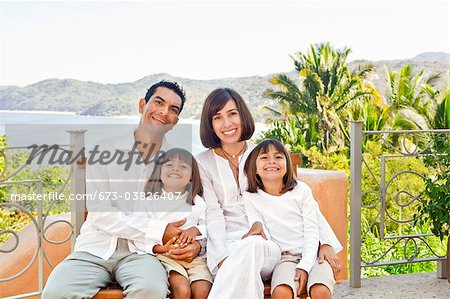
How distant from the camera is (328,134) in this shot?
19609 mm

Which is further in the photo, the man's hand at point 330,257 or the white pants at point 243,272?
the man's hand at point 330,257

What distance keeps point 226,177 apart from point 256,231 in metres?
0.32

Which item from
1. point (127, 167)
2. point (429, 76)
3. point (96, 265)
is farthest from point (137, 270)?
point (429, 76)

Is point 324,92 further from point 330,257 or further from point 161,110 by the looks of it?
point 330,257

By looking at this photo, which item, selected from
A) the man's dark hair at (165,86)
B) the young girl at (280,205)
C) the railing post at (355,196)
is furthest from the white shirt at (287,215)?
the railing post at (355,196)

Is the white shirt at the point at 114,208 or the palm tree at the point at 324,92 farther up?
the palm tree at the point at 324,92

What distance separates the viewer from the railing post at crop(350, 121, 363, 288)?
3.30 m

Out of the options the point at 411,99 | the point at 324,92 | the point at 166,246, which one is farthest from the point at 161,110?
the point at 324,92

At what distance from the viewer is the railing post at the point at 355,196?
130 inches

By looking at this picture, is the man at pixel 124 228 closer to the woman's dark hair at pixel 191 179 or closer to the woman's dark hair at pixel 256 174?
the woman's dark hair at pixel 191 179

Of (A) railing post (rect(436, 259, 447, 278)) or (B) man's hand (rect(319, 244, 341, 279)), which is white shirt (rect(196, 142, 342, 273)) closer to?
(B) man's hand (rect(319, 244, 341, 279))

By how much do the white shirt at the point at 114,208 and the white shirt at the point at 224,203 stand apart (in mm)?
216

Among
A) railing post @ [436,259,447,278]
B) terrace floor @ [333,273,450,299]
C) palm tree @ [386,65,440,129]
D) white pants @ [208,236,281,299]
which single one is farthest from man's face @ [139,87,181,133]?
palm tree @ [386,65,440,129]

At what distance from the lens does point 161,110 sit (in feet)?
8.17
